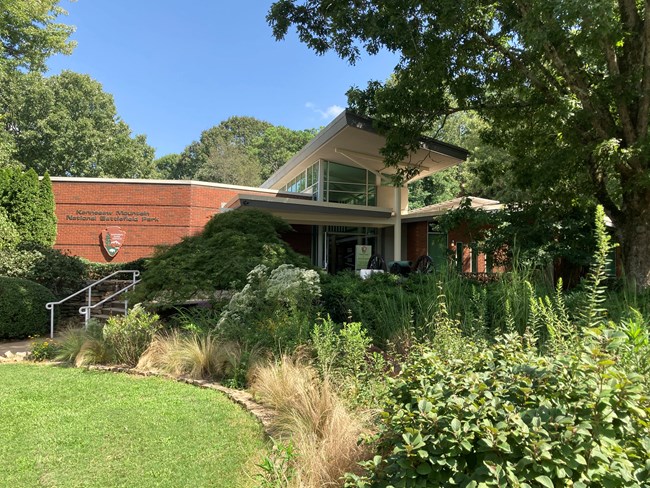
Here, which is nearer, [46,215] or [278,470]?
[278,470]

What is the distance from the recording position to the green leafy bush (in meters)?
1.54

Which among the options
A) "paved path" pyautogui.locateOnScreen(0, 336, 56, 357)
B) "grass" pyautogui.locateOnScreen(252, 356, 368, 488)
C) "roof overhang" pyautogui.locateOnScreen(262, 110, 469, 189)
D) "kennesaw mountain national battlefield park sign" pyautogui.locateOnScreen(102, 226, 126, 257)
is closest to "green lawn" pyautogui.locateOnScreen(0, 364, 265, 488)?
"grass" pyautogui.locateOnScreen(252, 356, 368, 488)

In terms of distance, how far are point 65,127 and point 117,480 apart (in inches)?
1439

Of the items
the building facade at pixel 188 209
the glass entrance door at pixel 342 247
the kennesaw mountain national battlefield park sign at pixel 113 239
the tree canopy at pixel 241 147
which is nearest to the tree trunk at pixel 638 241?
the building facade at pixel 188 209

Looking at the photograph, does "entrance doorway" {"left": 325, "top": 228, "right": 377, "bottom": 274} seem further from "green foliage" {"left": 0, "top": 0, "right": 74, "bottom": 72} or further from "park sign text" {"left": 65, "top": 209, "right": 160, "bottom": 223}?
"green foliage" {"left": 0, "top": 0, "right": 74, "bottom": 72}

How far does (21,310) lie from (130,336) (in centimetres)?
492

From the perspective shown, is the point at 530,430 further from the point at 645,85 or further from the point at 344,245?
the point at 344,245

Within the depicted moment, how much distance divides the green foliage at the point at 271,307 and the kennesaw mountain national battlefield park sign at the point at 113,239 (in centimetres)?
1285

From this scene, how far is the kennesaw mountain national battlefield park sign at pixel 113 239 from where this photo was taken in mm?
17766

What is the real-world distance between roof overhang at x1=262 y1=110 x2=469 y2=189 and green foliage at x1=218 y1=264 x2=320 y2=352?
17.5 ft

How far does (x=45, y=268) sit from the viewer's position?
12.0m

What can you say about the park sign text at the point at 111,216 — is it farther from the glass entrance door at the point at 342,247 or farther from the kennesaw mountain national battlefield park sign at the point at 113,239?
the glass entrance door at the point at 342,247

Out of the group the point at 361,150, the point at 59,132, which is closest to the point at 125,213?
the point at 361,150

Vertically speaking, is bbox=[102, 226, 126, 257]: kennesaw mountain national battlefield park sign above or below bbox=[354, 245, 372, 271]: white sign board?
above
